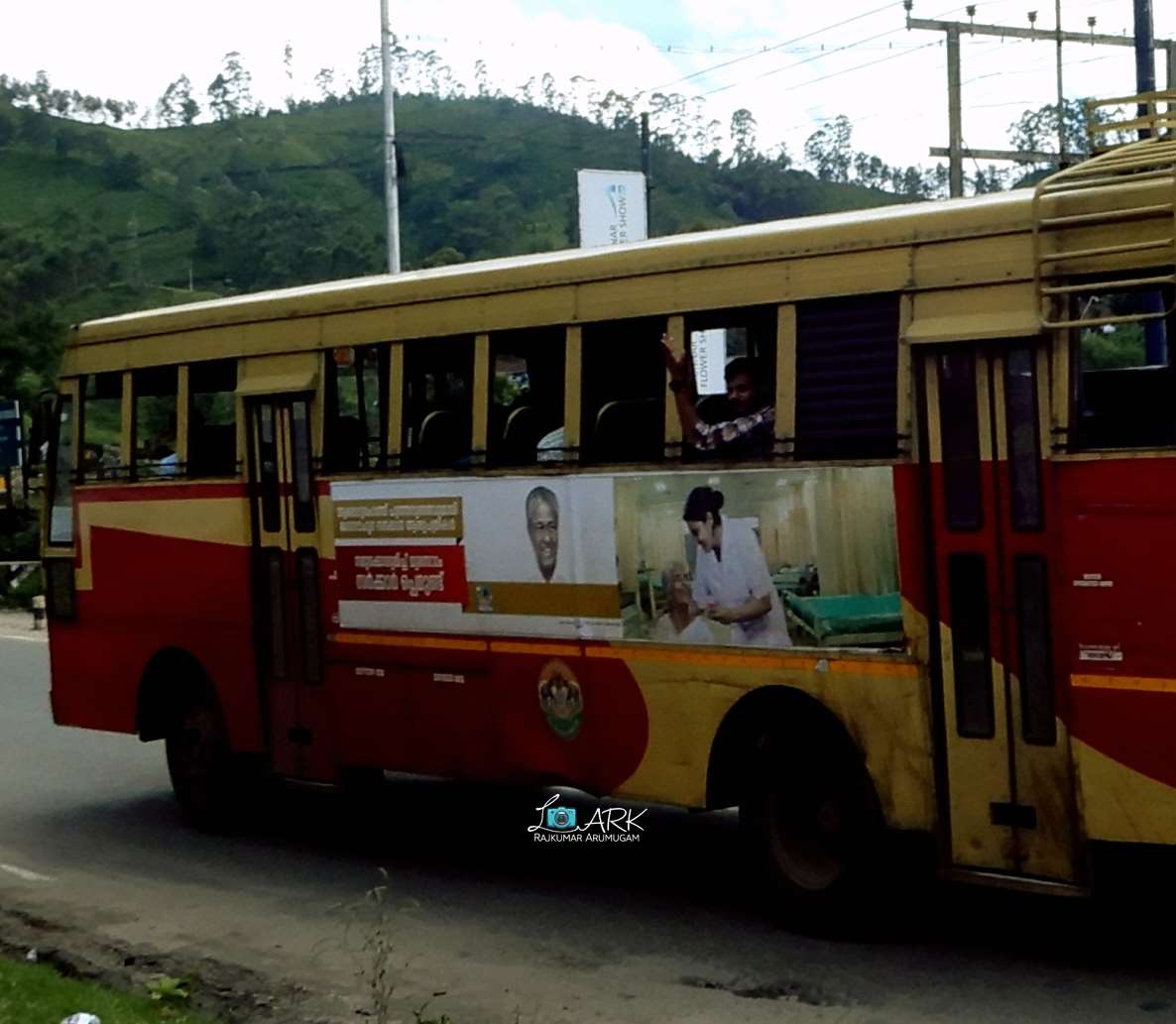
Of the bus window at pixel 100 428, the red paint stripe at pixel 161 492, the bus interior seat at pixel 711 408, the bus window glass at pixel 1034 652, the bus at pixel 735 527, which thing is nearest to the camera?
the bus at pixel 735 527

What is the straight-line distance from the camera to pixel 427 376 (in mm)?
9875

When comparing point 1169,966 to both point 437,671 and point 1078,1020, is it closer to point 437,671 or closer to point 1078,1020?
point 1078,1020

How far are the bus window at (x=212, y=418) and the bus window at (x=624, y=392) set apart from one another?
3003mm

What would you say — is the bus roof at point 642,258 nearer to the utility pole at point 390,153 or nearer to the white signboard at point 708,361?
the white signboard at point 708,361

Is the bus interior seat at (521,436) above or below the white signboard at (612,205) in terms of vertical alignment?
below

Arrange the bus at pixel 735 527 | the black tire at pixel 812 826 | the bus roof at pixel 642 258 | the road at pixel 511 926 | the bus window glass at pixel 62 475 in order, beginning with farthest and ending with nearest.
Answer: the bus window glass at pixel 62 475
the black tire at pixel 812 826
the bus roof at pixel 642 258
the road at pixel 511 926
the bus at pixel 735 527

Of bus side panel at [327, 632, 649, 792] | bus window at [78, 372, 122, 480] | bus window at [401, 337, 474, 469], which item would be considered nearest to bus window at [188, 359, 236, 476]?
bus window at [78, 372, 122, 480]

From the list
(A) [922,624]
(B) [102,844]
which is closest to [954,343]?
(A) [922,624]

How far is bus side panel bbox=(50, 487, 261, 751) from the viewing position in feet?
36.7

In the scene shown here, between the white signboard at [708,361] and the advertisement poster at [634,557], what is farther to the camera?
the white signboard at [708,361]

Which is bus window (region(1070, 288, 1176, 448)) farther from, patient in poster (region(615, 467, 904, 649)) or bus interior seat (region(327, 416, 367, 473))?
bus interior seat (region(327, 416, 367, 473))

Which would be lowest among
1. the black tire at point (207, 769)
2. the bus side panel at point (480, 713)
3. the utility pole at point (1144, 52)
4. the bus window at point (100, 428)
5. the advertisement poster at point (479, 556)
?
the black tire at point (207, 769)

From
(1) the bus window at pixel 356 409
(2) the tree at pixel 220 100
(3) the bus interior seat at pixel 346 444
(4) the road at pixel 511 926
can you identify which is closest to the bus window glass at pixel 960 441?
(4) the road at pixel 511 926

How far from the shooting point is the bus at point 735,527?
7.00m
